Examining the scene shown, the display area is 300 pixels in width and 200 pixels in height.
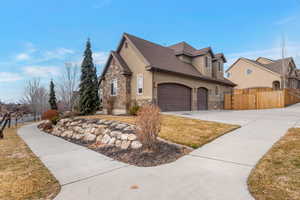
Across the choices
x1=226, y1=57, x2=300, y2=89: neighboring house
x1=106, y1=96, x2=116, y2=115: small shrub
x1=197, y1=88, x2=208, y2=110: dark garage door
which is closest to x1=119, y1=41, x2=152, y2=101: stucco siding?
x1=106, y1=96, x2=116, y2=115: small shrub

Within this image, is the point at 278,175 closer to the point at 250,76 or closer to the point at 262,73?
Answer: the point at 262,73

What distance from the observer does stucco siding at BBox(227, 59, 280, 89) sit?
88.8 ft

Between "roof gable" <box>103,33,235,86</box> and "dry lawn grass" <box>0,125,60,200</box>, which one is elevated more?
"roof gable" <box>103,33,235,86</box>

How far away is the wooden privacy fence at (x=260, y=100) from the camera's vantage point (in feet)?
57.4

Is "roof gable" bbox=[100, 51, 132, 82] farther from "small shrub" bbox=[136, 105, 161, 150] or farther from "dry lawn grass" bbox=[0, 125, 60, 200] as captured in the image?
"dry lawn grass" bbox=[0, 125, 60, 200]

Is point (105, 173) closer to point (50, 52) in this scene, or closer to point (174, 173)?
point (174, 173)

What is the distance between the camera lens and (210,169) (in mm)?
3732

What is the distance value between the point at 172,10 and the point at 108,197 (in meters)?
16.3

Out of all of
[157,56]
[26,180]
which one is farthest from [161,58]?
[26,180]

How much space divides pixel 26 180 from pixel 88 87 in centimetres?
1291

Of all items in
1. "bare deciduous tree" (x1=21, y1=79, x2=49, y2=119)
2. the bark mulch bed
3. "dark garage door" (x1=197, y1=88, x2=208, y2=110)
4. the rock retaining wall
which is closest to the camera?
the bark mulch bed

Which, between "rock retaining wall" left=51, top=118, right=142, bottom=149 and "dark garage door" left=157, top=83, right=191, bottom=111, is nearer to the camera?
"rock retaining wall" left=51, top=118, right=142, bottom=149

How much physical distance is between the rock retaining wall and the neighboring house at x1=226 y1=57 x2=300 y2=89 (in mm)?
28989

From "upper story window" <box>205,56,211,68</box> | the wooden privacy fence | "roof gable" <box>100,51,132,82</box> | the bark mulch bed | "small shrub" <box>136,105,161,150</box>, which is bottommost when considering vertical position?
the bark mulch bed
